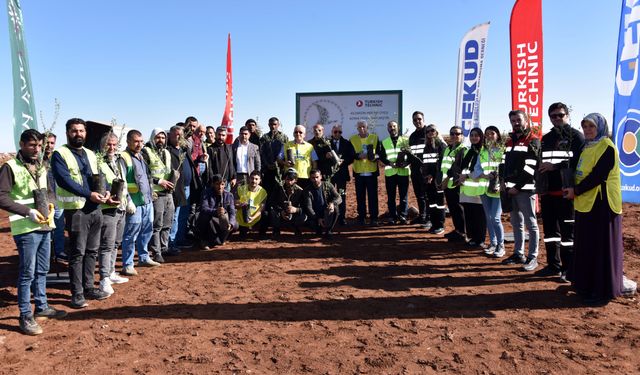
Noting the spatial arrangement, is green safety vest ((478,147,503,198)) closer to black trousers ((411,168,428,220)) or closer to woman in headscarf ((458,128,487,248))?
woman in headscarf ((458,128,487,248))

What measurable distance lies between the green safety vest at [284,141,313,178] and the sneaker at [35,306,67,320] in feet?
16.7

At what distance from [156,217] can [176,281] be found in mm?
1294

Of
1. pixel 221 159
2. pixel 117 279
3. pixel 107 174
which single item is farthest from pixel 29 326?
pixel 221 159

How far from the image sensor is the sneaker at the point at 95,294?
535 centimetres

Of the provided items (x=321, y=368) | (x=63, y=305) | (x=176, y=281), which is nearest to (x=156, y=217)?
(x=176, y=281)

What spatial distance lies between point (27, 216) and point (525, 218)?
19.0 ft

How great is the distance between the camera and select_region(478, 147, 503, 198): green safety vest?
680cm

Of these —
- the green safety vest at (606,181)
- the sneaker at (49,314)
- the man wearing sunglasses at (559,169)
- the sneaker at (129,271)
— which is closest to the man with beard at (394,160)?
the man wearing sunglasses at (559,169)

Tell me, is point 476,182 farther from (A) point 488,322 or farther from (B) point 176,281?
(B) point 176,281

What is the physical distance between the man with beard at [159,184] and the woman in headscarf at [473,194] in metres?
4.57

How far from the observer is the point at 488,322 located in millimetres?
4457

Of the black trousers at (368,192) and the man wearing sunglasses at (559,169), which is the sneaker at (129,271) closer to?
the black trousers at (368,192)

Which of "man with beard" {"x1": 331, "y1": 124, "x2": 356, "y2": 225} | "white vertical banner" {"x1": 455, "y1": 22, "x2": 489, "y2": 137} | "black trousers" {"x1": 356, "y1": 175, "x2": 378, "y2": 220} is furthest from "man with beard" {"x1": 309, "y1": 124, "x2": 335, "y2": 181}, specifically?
"white vertical banner" {"x1": 455, "y1": 22, "x2": 489, "y2": 137}

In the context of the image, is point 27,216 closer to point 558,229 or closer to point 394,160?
point 558,229
